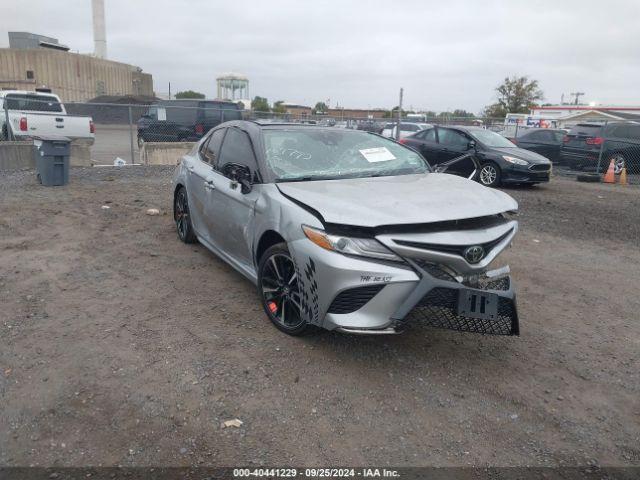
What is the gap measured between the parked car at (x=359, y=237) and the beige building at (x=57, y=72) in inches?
1839

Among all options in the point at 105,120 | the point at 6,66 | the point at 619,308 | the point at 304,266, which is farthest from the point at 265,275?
the point at 6,66

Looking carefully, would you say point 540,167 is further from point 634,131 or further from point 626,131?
point 634,131

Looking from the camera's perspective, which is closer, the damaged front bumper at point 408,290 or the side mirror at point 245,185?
the damaged front bumper at point 408,290

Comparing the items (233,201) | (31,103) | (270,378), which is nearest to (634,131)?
(233,201)

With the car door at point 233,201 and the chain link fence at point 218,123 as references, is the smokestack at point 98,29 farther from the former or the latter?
the car door at point 233,201

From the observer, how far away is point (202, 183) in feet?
16.8

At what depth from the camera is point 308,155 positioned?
4332 mm

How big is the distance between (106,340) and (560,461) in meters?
3.05

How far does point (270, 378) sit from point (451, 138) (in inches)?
403

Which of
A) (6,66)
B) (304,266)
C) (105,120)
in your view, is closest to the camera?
(304,266)

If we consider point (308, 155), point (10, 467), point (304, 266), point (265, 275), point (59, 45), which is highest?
point (59, 45)

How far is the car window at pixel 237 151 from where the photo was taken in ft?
14.1

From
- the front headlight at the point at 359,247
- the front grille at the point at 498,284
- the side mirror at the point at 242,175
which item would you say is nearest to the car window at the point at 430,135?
the side mirror at the point at 242,175

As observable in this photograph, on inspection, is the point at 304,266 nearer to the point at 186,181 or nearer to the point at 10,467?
the point at 10,467
